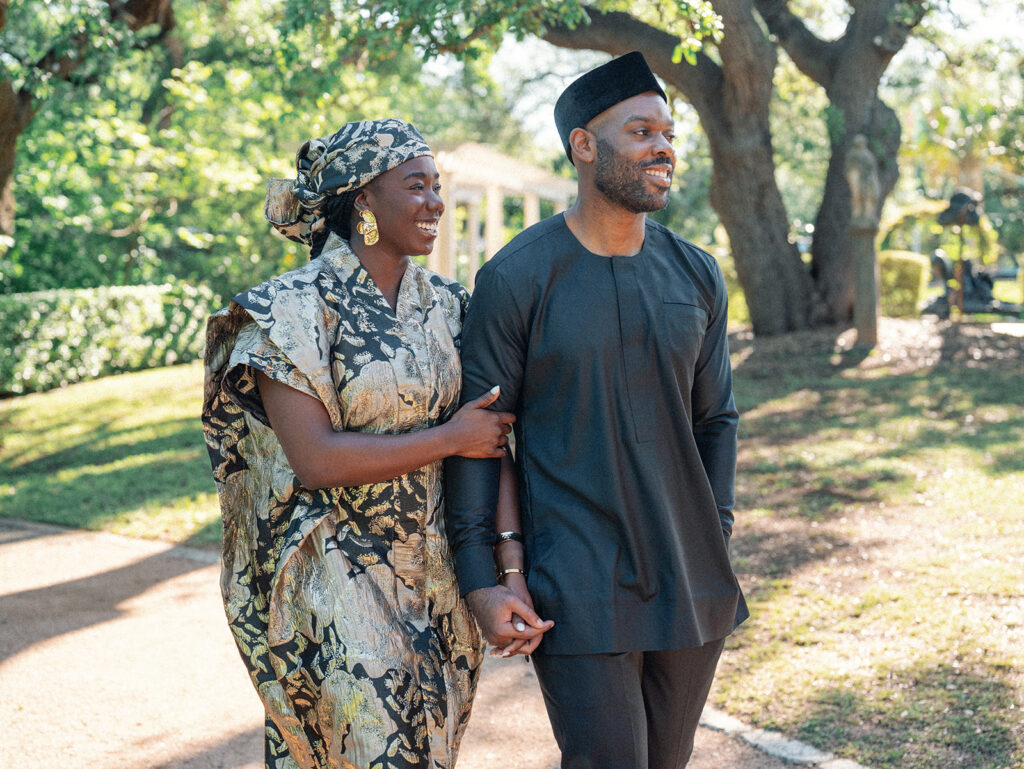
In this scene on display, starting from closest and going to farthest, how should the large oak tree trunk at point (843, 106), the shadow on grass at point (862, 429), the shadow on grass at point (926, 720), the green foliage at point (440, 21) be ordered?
the shadow on grass at point (926, 720), the green foliage at point (440, 21), the shadow on grass at point (862, 429), the large oak tree trunk at point (843, 106)

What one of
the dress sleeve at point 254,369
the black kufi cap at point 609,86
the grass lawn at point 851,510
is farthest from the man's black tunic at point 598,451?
the grass lawn at point 851,510

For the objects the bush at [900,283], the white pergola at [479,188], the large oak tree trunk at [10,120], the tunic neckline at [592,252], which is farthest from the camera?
the bush at [900,283]

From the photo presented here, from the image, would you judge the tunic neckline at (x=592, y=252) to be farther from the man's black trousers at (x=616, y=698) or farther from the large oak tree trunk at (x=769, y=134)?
the large oak tree trunk at (x=769, y=134)

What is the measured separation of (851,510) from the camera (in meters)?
7.63

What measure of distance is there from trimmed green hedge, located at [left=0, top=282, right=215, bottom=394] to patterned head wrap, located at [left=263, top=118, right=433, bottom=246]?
40.9 feet

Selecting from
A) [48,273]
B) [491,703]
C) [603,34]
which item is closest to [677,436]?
[491,703]

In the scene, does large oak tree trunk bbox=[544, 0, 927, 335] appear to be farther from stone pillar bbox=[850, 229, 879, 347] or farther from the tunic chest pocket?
the tunic chest pocket

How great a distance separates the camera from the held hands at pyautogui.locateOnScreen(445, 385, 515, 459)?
98.6 inches

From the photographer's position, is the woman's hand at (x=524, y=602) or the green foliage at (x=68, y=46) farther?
the green foliage at (x=68, y=46)

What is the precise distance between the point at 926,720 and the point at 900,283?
15.5 metres

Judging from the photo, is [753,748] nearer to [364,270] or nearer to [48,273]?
[364,270]

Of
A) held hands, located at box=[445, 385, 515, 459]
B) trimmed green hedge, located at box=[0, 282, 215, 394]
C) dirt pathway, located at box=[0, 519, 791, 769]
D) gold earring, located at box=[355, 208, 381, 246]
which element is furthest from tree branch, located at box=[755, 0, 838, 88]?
held hands, located at box=[445, 385, 515, 459]

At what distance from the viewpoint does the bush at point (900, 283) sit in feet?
60.6

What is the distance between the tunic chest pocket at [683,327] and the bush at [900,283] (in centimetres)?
1693
